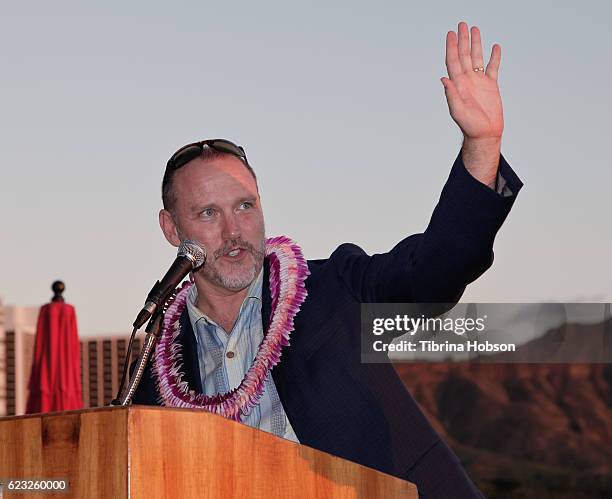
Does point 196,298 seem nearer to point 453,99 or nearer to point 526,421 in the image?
point 453,99

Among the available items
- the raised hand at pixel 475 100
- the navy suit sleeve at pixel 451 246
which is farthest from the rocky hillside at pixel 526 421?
the raised hand at pixel 475 100

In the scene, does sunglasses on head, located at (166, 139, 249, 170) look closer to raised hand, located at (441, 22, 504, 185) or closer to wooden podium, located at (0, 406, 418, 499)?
raised hand, located at (441, 22, 504, 185)

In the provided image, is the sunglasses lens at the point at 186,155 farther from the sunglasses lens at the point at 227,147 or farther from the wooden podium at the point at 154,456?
the wooden podium at the point at 154,456

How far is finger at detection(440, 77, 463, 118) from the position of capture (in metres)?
3.25

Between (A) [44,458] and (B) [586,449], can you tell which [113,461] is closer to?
(A) [44,458]

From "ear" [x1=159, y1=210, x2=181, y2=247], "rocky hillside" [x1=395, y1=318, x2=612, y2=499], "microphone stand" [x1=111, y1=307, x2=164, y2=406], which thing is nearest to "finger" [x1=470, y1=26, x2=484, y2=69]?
"microphone stand" [x1=111, y1=307, x2=164, y2=406]

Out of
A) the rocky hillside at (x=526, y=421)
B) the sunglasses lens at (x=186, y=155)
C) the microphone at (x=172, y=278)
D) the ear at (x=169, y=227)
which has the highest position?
the rocky hillside at (x=526, y=421)

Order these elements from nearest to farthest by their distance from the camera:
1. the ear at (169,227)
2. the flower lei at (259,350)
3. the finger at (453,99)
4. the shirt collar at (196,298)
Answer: the finger at (453,99)
the flower lei at (259,350)
the shirt collar at (196,298)
the ear at (169,227)

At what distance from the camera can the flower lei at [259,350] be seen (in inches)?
157

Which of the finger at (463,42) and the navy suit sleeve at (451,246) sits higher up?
the finger at (463,42)

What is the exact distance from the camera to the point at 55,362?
431 inches

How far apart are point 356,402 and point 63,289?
25.7ft

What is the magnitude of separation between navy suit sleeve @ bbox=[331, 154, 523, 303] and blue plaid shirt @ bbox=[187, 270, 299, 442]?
559mm

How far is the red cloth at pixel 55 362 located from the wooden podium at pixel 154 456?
8.33m
